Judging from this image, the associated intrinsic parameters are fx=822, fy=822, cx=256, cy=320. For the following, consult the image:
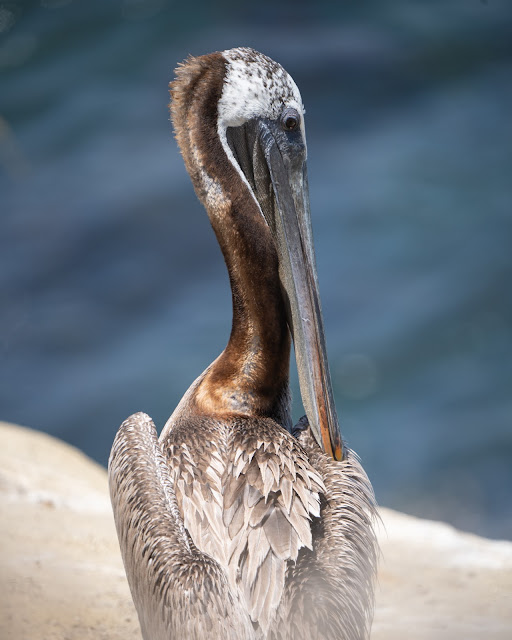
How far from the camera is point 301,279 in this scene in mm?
3094

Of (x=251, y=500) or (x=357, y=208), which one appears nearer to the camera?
(x=251, y=500)

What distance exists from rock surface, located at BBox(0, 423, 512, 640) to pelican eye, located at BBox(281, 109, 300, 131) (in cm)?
210

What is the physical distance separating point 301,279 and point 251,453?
2.26 ft

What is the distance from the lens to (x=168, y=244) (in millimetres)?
8117

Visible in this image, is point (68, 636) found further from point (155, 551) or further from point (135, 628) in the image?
point (155, 551)

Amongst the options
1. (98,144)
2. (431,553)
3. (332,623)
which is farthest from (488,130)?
(332,623)

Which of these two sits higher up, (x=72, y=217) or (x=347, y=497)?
(x=72, y=217)

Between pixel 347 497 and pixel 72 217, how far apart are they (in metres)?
5.96

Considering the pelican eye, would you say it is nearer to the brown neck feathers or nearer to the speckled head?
the speckled head

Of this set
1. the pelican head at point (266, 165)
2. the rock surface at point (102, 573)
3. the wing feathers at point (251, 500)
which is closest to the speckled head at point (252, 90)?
the pelican head at point (266, 165)

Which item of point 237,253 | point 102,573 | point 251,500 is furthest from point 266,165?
point 102,573

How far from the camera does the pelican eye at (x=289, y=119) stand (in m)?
3.13

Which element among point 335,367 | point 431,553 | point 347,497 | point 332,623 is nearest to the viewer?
point 332,623

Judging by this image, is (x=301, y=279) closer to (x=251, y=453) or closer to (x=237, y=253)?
(x=237, y=253)
